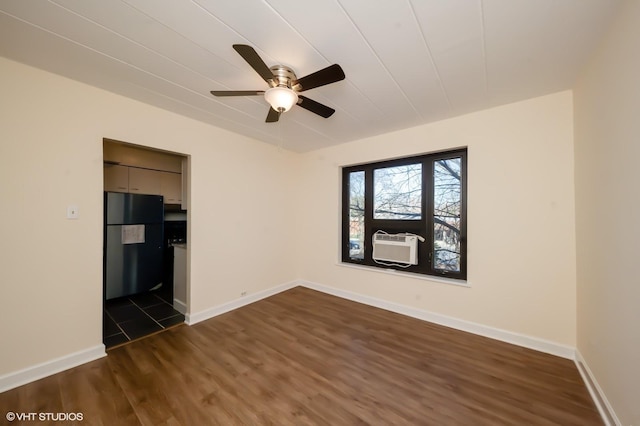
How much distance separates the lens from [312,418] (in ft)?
4.66

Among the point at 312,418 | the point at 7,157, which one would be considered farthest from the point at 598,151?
→ the point at 7,157

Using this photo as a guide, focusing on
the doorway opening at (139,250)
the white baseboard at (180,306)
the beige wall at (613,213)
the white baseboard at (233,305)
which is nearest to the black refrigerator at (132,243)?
the doorway opening at (139,250)

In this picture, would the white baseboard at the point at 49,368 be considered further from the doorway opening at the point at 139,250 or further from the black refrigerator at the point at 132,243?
the black refrigerator at the point at 132,243

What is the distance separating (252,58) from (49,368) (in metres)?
2.83

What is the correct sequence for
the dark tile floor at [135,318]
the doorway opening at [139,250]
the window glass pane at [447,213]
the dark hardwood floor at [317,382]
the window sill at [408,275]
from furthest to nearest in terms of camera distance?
1. the doorway opening at [139,250]
2. the window glass pane at [447,213]
3. the window sill at [408,275]
4. the dark tile floor at [135,318]
5. the dark hardwood floor at [317,382]

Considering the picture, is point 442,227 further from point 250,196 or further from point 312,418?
point 250,196

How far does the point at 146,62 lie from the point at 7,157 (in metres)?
1.24

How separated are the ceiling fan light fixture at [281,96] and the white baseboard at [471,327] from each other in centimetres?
274

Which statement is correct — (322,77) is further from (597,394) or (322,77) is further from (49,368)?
(49,368)

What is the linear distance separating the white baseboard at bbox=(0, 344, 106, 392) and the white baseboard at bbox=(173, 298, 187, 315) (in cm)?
88

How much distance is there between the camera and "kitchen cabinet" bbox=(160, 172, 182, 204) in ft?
12.4

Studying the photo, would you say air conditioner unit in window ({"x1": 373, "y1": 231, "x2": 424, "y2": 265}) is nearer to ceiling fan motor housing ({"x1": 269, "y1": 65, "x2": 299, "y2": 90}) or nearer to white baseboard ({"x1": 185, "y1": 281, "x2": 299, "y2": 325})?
white baseboard ({"x1": 185, "y1": 281, "x2": 299, "y2": 325})

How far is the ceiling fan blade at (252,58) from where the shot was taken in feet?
3.86

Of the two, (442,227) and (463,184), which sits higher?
(463,184)
